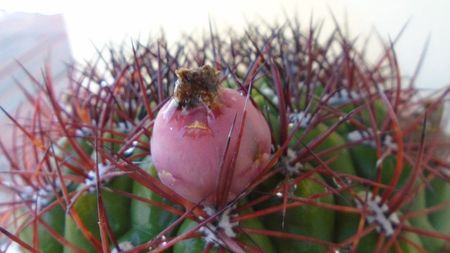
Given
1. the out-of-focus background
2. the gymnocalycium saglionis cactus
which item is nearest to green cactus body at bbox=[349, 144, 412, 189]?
the gymnocalycium saglionis cactus

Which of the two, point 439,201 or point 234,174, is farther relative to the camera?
point 439,201

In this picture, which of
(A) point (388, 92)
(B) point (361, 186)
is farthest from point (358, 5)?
(B) point (361, 186)

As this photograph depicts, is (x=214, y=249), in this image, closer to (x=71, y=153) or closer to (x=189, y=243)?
(x=189, y=243)

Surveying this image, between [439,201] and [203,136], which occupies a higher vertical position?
[203,136]

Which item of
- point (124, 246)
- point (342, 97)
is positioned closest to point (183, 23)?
point (342, 97)

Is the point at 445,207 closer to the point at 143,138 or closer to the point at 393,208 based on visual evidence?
the point at 393,208

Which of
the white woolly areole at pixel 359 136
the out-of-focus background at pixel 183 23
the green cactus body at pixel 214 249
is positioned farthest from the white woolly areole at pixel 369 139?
the out-of-focus background at pixel 183 23

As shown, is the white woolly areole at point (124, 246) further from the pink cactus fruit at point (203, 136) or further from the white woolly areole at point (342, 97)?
the white woolly areole at point (342, 97)

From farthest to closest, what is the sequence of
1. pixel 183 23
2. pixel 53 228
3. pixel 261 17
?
pixel 183 23
pixel 261 17
pixel 53 228
